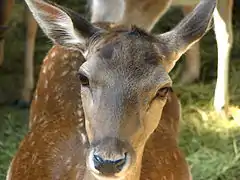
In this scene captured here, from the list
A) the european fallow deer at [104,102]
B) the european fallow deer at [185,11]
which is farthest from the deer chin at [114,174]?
the european fallow deer at [185,11]

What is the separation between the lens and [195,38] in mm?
3254

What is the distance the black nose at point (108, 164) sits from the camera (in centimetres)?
281

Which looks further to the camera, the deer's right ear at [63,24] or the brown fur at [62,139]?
the brown fur at [62,139]

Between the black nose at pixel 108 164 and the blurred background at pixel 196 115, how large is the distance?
2.13 metres

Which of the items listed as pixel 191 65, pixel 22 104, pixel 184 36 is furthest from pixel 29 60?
pixel 184 36

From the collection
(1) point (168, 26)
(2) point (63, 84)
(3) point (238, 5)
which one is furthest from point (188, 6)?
(2) point (63, 84)

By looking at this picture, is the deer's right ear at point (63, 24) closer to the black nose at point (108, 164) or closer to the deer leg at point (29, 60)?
the black nose at point (108, 164)

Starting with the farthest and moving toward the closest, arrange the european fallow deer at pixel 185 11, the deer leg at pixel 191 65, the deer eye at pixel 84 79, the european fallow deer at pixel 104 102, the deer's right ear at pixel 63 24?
the deer leg at pixel 191 65
the european fallow deer at pixel 185 11
the deer's right ear at pixel 63 24
the deer eye at pixel 84 79
the european fallow deer at pixel 104 102

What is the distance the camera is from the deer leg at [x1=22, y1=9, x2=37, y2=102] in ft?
18.9

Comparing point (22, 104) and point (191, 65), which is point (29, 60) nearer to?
A: point (22, 104)

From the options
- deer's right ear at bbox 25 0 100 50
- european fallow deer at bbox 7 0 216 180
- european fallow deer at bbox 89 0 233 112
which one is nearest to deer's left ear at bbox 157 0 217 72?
european fallow deer at bbox 7 0 216 180

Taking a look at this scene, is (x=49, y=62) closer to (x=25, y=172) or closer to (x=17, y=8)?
(x=25, y=172)

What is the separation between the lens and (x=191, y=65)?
6125 mm

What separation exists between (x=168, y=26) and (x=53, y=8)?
3679 millimetres
